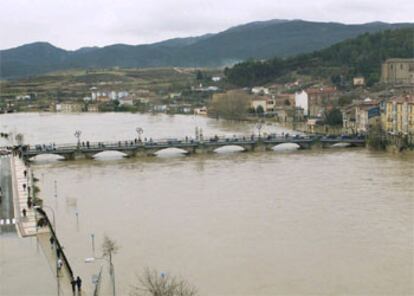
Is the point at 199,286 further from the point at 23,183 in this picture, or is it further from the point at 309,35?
the point at 309,35

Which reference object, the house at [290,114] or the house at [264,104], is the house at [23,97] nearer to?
the house at [264,104]

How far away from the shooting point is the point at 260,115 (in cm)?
4431

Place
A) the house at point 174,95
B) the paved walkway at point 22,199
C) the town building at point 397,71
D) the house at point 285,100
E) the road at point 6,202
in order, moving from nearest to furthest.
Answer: the paved walkway at point 22,199 → the road at point 6,202 → the house at point 285,100 → the town building at point 397,71 → the house at point 174,95

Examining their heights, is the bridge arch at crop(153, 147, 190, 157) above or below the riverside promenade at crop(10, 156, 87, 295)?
above

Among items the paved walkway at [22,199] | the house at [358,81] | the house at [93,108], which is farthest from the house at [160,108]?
the paved walkway at [22,199]

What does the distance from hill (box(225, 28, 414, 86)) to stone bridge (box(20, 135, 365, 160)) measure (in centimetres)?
2348

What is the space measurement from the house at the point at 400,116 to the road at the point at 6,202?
14947 millimetres

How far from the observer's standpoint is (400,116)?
28.0 meters

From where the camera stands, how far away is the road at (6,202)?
42.1ft

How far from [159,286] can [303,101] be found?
35837 millimetres

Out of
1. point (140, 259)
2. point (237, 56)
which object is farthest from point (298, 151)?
point (237, 56)

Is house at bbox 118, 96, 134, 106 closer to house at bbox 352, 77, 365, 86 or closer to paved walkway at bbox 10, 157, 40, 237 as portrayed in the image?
house at bbox 352, 77, 365, 86

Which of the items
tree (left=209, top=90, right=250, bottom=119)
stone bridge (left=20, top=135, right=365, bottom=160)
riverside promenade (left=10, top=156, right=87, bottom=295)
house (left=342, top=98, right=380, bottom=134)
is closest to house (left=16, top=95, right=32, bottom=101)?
tree (left=209, top=90, right=250, bottom=119)

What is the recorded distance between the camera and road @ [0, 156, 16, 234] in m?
12.8
